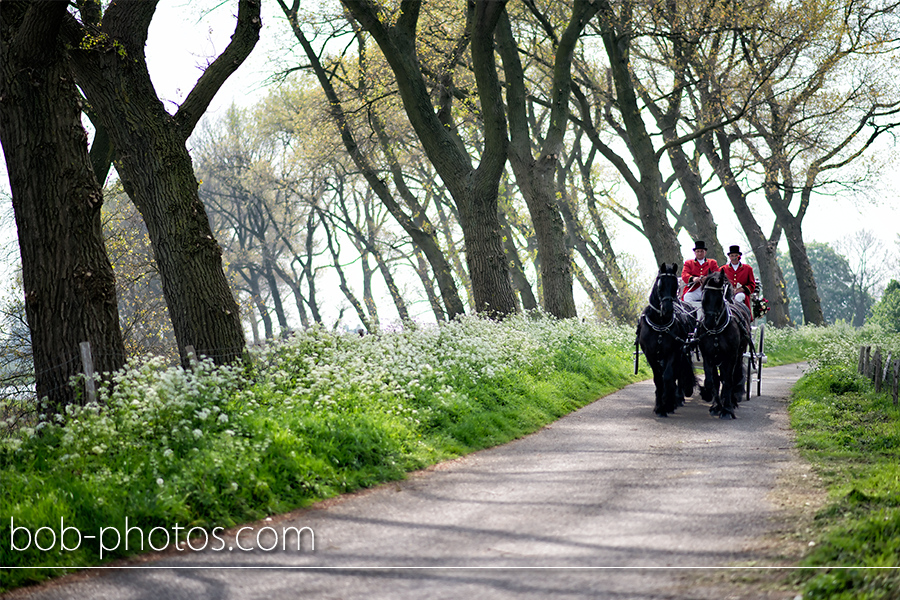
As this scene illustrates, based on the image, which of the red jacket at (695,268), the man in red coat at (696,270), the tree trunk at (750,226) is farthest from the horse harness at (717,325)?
the tree trunk at (750,226)

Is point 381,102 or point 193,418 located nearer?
point 193,418

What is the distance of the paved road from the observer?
17.1 ft

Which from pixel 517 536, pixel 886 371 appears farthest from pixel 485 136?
pixel 517 536

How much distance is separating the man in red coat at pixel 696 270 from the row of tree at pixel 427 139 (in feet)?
15.4

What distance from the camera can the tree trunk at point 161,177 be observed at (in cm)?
1046

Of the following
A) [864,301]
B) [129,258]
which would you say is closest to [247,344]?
[129,258]

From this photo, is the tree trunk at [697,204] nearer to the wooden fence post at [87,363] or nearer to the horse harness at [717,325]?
the horse harness at [717,325]

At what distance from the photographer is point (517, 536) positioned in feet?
20.2

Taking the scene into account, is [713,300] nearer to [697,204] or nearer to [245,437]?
[245,437]

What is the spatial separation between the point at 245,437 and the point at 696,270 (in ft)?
31.2

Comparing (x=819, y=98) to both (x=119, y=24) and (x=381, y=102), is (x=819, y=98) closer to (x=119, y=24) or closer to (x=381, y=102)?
(x=381, y=102)

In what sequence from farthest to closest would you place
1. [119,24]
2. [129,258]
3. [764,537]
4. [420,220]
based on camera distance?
[420,220] < [129,258] < [119,24] < [764,537]

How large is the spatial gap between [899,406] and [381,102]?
50.8 feet

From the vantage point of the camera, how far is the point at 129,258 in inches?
794
